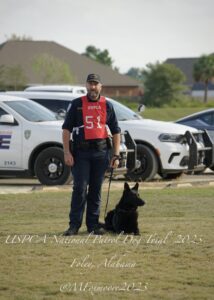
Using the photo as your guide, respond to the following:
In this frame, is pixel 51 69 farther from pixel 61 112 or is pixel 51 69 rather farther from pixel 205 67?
pixel 61 112

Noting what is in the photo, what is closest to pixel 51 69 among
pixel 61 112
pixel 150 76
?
pixel 150 76

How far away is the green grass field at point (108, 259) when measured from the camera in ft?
27.4

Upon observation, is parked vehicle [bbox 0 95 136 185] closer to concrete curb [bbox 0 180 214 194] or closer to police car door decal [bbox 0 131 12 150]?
police car door decal [bbox 0 131 12 150]

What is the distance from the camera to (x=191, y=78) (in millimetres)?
134500

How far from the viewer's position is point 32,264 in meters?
9.46

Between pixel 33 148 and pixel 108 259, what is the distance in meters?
8.85

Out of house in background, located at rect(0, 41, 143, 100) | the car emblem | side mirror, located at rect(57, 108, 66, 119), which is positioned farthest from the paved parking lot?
house in background, located at rect(0, 41, 143, 100)

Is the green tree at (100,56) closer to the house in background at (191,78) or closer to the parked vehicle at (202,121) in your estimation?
the house in background at (191,78)

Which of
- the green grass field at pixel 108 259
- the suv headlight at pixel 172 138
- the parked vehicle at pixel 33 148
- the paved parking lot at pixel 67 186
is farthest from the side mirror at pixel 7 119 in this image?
the green grass field at pixel 108 259

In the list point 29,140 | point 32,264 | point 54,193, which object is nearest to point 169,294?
point 32,264

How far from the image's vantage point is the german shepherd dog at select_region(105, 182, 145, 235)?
11.1m

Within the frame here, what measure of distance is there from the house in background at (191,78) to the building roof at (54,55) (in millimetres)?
28309

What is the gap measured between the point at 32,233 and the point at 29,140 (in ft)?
23.2

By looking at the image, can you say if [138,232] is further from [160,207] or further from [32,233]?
[160,207]
